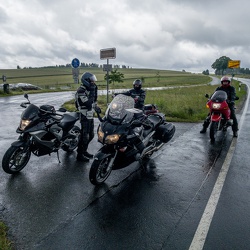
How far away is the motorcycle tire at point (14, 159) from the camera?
15.0 feet

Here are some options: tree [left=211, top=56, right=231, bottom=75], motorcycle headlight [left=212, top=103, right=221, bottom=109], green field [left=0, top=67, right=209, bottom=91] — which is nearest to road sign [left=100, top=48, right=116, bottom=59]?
motorcycle headlight [left=212, top=103, right=221, bottom=109]

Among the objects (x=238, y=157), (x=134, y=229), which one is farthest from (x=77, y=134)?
(x=238, y=157)

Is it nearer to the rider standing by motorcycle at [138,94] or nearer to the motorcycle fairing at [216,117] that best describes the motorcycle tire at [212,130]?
the motorcycle fairing at [216,117]

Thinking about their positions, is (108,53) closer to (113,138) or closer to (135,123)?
(135,123)

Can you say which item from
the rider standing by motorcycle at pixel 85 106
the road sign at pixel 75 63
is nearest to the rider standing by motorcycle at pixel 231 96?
the rider standing by motorcycle at pixel 85 106

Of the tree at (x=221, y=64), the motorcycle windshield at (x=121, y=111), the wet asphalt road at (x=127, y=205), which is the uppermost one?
the motorcycle windshield at (x=121, y=111)

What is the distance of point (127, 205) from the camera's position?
12.2 feet

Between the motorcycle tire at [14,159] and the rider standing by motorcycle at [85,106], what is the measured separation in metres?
1.28

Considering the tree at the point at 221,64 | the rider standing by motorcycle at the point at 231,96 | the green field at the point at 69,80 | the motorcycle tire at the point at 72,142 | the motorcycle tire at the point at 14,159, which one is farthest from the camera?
the tree at the point at 221,64

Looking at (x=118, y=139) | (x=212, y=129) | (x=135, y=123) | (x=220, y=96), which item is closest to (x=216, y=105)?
(x=220, y=96)

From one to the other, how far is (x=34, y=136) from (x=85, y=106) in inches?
53.4

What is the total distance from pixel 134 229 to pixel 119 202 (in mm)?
738

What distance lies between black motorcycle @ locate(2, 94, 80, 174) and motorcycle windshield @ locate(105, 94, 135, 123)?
1530mm

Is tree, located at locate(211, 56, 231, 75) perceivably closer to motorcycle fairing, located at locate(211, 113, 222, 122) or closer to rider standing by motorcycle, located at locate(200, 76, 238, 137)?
rider standing by motorcycle, located at locate(200, 76, 238, 137)
